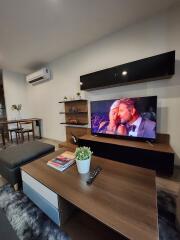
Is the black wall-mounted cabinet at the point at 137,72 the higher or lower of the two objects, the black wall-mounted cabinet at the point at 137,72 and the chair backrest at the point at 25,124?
the higher

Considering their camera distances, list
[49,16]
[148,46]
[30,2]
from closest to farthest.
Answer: [30,2] < [49,16] < [148,46]

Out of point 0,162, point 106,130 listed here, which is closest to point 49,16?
point 106,130

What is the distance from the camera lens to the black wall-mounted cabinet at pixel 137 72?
183cm

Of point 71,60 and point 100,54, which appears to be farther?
point 71,60

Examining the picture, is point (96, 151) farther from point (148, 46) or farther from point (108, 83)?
point (148, 46)

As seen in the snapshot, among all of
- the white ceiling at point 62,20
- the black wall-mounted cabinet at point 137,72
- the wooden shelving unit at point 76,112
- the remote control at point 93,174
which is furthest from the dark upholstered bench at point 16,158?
the white ceiling at point 62,20

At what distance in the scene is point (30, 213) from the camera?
1.29 meters

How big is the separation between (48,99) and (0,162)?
253 centimetres

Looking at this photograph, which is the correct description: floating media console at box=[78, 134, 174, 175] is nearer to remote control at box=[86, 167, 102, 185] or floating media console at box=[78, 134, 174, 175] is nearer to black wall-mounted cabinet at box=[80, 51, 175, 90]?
remote control at box=[86, 167, 102, 185]

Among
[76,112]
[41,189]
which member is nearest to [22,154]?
[41,189]

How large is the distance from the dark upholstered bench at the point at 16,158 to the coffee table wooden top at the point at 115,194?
0.32 metres

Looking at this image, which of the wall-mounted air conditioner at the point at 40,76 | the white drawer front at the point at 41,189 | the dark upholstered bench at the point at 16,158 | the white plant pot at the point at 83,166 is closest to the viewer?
the white drawer front at the point at 41,189

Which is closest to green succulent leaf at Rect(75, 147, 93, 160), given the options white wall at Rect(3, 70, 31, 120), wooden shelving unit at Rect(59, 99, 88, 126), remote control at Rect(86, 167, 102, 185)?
remote control at Rect(86, 167, 102, 185)

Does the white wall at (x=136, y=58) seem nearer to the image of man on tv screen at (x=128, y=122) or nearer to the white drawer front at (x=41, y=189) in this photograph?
the image of man on tv screen at (x=128, y=122)
